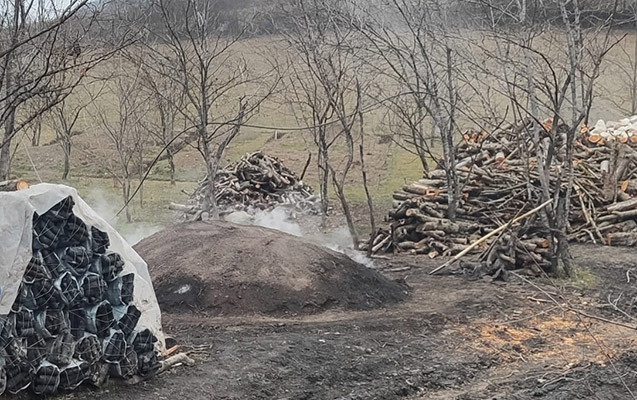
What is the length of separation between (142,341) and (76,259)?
82 centimetres

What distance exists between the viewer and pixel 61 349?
547 centimetres

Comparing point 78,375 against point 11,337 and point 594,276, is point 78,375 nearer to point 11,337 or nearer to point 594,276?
point 11,337

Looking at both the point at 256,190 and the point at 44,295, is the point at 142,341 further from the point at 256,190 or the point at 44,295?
the point at 256,190

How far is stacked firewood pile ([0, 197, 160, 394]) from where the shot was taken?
5.27 meters

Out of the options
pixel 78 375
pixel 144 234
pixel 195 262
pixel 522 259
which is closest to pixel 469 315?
pixel 522 259

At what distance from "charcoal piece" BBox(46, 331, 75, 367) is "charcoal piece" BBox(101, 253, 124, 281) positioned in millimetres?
558

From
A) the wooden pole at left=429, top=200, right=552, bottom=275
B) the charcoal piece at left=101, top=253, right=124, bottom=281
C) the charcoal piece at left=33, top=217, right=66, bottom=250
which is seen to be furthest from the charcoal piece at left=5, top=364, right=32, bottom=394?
the wooden pole at left=429, top=200, right=552, bottom=275

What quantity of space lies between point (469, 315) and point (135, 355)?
3.93m

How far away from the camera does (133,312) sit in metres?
6.02

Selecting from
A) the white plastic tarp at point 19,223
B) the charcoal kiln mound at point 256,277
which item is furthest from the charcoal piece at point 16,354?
the charcoal kiln mound at point 256,277

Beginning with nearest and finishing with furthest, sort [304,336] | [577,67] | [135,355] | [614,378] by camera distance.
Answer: [135,355], [614,378], [304,336], [577,67]

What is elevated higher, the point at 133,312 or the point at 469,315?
the point at 133,312

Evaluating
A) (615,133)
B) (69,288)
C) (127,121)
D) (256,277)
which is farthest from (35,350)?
(615,133)

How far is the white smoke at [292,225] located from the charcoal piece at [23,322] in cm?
796
